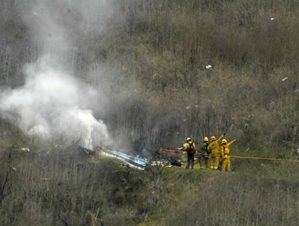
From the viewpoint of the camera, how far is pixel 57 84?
30.2m

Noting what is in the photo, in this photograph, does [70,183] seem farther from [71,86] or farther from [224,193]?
[71,86]

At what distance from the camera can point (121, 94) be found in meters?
30.5

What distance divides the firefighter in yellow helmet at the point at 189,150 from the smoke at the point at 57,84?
13.8 ft

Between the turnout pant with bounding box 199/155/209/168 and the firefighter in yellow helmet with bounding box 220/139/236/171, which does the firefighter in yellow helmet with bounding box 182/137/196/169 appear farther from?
the firefighter in yellow helmet with bounding box 220/139/236/171

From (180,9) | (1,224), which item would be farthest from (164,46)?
(1,224)

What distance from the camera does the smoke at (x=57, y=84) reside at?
2759cm

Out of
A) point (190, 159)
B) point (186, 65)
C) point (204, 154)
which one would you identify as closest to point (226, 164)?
point (204, 154)

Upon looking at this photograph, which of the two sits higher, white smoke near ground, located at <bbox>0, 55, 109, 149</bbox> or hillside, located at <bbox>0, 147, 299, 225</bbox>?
white smoke near ground, located at <bbox>0, 55, 109, 149</bbox>

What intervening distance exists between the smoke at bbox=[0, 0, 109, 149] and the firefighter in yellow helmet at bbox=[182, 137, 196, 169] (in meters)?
4.20

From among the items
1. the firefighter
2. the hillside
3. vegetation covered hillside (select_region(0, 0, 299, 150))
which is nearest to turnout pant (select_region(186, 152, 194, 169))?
the hillside

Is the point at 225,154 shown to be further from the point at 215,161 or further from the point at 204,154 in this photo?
the point at 204,154

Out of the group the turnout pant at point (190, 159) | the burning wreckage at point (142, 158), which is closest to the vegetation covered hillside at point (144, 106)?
the burning wreckage at point (142, 158)

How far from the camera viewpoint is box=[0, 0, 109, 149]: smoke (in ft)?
90.5

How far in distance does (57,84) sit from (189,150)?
826 cm
